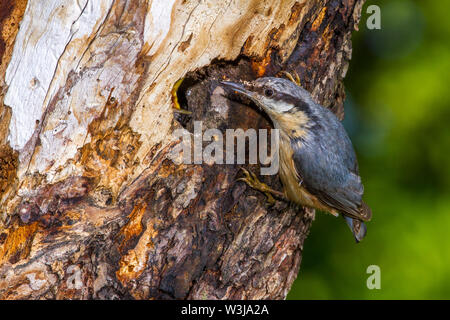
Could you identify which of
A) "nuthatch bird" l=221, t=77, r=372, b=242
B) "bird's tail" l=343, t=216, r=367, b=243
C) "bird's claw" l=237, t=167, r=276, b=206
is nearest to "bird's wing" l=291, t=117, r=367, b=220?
"nuthatch bird" l=221, t=77, r=372, b=242

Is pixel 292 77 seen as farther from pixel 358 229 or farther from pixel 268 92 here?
pixel 358 229

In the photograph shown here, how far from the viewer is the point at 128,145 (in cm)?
226

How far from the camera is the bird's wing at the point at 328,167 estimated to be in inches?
107

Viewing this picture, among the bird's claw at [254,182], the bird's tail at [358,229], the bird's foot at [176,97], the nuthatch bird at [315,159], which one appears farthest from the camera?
the bird's tail at [358,229]

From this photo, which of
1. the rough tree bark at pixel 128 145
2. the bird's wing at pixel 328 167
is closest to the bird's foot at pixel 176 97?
the rough tree bark at pixel 128 145

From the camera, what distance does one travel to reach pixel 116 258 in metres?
2.27

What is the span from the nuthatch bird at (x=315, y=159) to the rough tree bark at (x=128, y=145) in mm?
224

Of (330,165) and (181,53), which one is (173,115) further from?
(330,165)

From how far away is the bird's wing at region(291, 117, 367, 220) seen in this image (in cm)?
271

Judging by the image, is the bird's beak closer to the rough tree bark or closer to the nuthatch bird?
the rough tree bark

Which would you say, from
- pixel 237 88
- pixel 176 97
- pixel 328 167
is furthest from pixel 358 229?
pixel 176 97

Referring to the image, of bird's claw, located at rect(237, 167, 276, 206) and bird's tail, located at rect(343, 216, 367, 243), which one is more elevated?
bird's claw, located at rect(237, 167, 276, 206)

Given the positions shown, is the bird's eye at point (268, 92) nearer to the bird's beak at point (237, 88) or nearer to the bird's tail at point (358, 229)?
the bird's beak at point (237, 88)

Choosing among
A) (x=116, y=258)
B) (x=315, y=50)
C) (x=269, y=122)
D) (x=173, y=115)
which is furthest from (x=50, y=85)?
(x=315, y=50)
